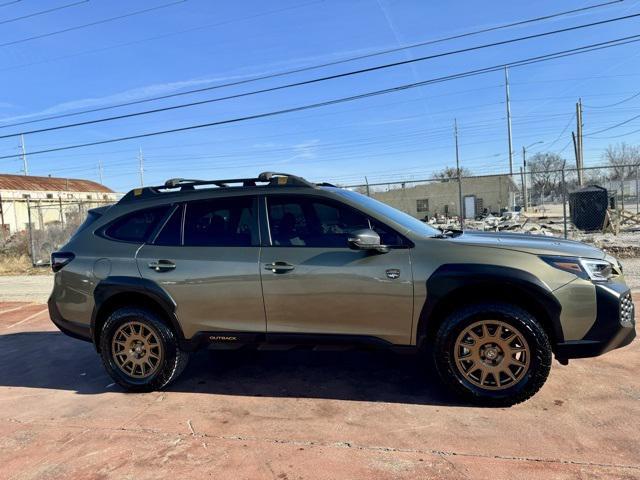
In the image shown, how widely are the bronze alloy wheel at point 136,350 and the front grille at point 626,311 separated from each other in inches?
152

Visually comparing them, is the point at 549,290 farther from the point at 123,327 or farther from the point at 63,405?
the point at 63,405

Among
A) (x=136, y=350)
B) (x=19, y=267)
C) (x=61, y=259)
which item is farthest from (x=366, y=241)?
(x=19, y=267)

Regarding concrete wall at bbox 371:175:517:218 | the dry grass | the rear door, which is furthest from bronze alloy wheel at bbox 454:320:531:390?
concrete wall at bbox 371:175:517:218

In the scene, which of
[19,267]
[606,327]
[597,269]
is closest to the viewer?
[606,327]

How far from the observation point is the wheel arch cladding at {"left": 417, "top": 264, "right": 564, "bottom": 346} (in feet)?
12.2

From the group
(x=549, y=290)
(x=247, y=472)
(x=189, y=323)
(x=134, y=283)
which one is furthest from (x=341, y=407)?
(x=134, y=283)

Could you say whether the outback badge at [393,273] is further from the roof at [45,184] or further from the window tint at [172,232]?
the roof at [45,184]

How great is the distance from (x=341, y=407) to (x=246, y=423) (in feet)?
2.54

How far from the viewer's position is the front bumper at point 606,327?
3678mm

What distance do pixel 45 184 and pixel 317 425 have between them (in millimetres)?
54988

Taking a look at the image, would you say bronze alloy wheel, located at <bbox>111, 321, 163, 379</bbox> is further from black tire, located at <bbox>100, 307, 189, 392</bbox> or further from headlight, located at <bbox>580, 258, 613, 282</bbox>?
headlight, located at <bbox>580, 258, 613, 282</bbox>

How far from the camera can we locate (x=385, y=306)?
13.0ft

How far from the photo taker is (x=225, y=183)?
15.5 feet

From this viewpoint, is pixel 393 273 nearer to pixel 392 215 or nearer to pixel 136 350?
pixel 392 215
